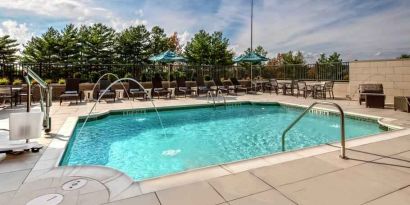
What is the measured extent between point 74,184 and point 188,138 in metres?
3.70

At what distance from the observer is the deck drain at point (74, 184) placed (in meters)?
2.82

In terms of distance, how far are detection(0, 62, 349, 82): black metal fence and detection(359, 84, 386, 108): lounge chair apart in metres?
2.45

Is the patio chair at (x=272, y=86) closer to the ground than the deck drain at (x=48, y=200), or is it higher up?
higher up

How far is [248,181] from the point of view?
300 cm

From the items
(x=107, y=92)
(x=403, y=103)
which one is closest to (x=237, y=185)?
(x=403, y=103)

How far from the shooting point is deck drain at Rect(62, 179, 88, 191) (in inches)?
111

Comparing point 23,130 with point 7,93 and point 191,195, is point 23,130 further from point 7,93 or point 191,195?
point 7,93

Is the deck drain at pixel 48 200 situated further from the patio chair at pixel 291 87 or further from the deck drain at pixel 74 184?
the patio chair at pixel 291 87

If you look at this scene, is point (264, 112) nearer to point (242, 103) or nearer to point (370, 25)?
point (242, 103)

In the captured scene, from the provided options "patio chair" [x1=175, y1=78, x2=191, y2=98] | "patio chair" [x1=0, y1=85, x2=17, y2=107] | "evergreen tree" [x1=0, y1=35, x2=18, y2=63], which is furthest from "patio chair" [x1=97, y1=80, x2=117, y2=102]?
"evergreen tree" [x1=0, y1=35, x2=18, y2=63]

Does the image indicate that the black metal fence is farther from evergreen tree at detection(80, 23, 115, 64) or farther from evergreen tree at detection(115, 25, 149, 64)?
evergreen tree at detection(115, 25, 149, 64)

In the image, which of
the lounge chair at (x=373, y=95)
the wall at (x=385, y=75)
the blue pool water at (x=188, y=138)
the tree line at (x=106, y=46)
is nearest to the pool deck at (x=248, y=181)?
the blue pool water at (x=188, y=138)

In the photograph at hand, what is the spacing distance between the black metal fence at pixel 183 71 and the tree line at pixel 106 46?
6.60 meters

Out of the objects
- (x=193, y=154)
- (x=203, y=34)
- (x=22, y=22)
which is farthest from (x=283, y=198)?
(x=22, y=22)
